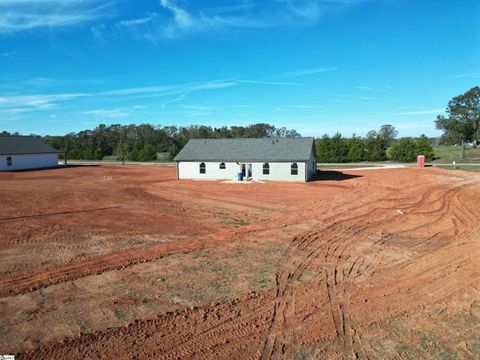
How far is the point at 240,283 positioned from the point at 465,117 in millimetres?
63626

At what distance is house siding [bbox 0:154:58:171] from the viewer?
45.5 meters

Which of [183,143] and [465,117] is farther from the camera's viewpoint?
[183,143]

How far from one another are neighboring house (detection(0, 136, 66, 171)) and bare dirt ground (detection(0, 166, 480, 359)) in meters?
33.0

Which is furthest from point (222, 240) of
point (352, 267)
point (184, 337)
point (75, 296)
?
point (184, 337)

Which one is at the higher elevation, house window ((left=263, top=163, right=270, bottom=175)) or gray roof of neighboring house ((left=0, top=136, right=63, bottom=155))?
gray roof of neighboring house ((left=0, top=136, right=63, bottom=155))

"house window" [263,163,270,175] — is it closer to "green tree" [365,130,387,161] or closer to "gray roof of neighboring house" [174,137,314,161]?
"gray roof of neighboring house" [174,137,314,161]

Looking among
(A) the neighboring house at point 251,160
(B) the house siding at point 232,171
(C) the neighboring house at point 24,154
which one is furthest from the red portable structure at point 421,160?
(C) the neighboring house at point 24,154

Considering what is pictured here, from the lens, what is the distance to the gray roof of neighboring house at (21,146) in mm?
46375

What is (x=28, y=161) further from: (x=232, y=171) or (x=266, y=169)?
(x=266, y=169)

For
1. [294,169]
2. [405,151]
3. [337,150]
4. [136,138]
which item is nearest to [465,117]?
[405,151]

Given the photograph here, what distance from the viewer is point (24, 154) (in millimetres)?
47656

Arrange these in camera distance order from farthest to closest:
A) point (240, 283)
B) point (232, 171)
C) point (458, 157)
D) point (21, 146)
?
point (458, 157), point (21, 146), point (232, 171), point (240, 283)

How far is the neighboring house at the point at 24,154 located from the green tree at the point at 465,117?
6357 centimetres

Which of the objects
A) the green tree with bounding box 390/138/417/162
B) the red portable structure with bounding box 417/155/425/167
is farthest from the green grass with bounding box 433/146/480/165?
the red portable structure with bounding box 417/155/425/167
